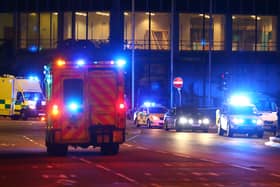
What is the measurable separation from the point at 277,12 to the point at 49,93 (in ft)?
179

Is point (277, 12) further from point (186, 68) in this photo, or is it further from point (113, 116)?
point (113, 116)

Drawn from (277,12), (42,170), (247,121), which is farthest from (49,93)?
(277,12)

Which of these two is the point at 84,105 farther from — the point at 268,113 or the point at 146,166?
the point at 268,113

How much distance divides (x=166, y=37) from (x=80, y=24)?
8.08m

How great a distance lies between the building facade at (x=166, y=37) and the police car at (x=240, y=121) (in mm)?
31192

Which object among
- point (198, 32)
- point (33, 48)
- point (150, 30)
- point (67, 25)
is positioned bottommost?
point (33, 48)

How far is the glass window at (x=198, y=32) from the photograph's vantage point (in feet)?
257

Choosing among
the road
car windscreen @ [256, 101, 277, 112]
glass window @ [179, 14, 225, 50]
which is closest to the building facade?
glass window @ [179, 14, 225, 50]

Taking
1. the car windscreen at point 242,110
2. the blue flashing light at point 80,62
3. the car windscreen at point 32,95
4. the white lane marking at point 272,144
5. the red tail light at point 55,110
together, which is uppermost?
the blue flashing light at point 80,62

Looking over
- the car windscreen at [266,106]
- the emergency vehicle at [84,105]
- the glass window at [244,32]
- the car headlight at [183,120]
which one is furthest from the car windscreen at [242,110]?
the glass window at [244,32]

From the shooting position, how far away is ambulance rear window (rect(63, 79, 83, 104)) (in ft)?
88.8

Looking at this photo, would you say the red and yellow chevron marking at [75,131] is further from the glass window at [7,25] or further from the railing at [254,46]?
the glass window at [7,25]

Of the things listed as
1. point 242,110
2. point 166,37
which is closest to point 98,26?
point 166,37

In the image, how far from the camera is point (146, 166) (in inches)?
918
